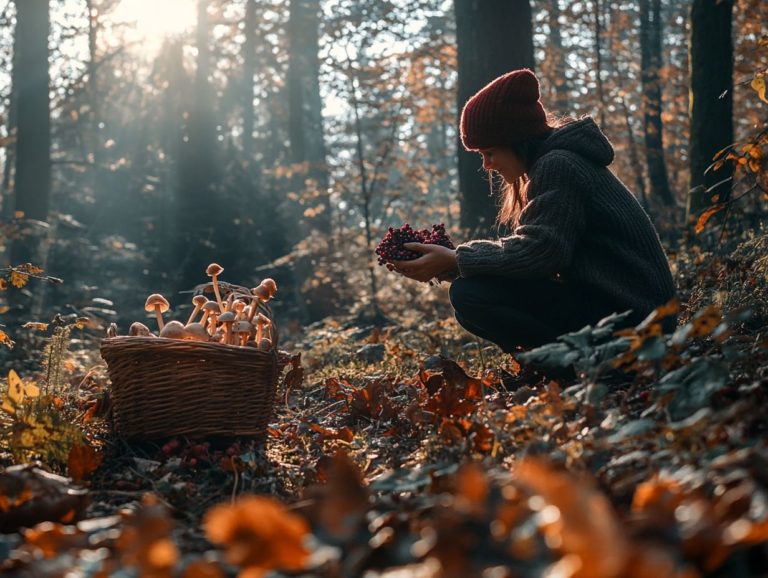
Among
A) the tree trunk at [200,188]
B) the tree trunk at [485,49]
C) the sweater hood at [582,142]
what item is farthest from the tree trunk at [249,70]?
the sweater hood at [582,142]

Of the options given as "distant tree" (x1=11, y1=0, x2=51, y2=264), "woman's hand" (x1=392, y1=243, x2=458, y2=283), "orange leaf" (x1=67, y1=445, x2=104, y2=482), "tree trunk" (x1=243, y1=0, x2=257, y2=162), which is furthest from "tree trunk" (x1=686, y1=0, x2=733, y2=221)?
"tree trunk" (x1=243, y1=0, x2=257, y2=162)

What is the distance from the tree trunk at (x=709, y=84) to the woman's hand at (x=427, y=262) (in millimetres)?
4132

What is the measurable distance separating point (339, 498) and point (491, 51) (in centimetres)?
686

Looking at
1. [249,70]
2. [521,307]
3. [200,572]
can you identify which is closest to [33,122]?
[521,307]

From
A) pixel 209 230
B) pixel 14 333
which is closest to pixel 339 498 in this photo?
pixel 14 333

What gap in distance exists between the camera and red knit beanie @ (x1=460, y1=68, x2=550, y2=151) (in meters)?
3.73

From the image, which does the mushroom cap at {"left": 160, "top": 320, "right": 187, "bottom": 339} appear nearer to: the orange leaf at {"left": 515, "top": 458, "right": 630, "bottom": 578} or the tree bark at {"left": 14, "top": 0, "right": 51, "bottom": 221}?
the orange leaf at {"left": 515, "top": 458, "right": 630, "bottom": 578}

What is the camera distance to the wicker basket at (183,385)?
326cm

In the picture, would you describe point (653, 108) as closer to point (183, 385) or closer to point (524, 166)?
point (524, 166)

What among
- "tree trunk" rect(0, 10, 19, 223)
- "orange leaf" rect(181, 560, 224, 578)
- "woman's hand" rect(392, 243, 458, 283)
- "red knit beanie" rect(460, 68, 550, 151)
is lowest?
"orange leaf" rect(181, 560, 224, 578)

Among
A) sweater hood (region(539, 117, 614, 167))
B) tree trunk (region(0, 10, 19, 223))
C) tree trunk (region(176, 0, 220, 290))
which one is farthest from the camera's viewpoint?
tree trunk (region(0, 10, 19, 223))

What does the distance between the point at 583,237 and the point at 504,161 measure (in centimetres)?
55

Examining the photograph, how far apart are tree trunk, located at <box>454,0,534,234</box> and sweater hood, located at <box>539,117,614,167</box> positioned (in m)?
3.46

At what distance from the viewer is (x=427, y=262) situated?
3.91m
